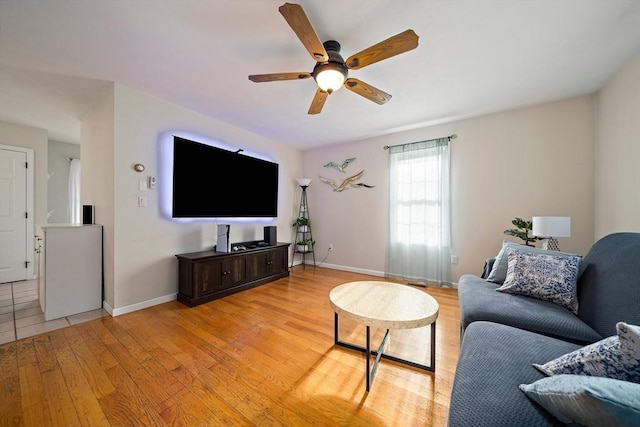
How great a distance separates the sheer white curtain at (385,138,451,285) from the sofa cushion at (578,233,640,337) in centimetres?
180

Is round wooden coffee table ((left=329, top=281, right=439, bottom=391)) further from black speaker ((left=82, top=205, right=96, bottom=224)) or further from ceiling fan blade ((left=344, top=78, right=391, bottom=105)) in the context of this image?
black speaker ((left=82, top=205, right=96, bottom=224))

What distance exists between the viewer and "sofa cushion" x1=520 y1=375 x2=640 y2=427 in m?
0.51

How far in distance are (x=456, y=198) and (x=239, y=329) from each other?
3.24 metres

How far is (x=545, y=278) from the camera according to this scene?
163 centimetres

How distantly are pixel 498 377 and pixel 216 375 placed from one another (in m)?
1.59

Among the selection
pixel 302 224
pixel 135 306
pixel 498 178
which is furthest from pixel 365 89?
pixel 135 306

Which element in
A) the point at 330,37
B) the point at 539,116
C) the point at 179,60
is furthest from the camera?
the point at 539,116

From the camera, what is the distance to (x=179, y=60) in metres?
2.01

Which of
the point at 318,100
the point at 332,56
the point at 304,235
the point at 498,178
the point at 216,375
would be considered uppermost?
the point at 332,56

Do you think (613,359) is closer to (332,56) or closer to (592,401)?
(592,401)

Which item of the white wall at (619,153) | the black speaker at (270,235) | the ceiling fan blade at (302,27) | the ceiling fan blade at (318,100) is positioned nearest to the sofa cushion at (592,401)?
the ceiling fan blade at (302,27)

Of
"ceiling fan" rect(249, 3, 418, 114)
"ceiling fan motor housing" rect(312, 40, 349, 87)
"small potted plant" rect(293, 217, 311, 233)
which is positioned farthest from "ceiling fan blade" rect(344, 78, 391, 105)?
"small potted plant" rect(293, 217, 311, 233)

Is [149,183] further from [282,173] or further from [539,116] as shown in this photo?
[539,116]

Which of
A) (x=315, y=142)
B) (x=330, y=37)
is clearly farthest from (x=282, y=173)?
(x=330, y=37)
